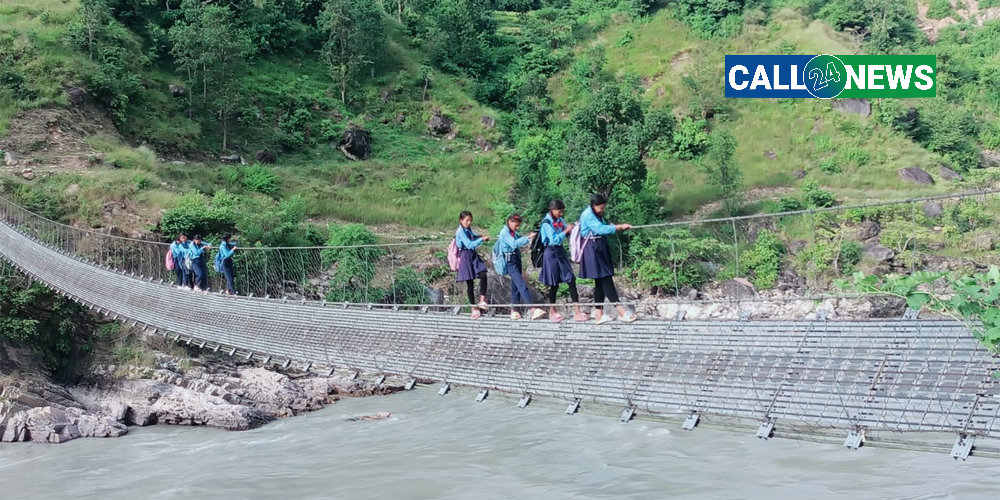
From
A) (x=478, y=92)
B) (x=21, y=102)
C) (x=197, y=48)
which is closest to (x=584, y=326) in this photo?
(x=21, y=102)

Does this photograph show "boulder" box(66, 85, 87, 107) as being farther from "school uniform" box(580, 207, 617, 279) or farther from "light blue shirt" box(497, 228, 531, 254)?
"school uniform" box(580, 207, 617, 279)

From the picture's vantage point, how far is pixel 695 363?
15.2 feet

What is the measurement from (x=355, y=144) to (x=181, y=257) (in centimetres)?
1296

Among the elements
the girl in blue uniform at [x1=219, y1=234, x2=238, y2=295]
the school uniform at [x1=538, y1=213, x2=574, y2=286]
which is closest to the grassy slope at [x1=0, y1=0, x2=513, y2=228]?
the girl in blue uniform at [x1=219, y1=234, x2=238, y2=295]

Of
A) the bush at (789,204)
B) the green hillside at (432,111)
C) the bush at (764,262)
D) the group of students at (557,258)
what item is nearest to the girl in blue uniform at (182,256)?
the green hillside at (432,111)

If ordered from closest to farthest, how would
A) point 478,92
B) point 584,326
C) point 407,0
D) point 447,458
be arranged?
point 584,326, point 447,458, point 478,92, point 407,0

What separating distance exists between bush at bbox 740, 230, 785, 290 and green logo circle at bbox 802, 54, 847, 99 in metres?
11.9

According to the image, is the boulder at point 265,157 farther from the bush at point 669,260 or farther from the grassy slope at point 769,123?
the bush at point 669,260

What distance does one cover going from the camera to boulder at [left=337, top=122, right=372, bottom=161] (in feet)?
73.3

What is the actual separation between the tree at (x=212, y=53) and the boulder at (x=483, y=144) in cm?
644

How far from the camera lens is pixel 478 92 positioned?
26625 millimetres

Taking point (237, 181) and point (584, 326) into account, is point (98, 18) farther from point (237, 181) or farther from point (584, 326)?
point (584, 326)

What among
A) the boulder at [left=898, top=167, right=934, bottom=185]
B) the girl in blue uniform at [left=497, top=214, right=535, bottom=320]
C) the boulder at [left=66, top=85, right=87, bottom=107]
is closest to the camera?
the girl in blue uniform at [left=497, top=214, right=535, bottom=320]

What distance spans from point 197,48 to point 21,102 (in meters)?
4.74
